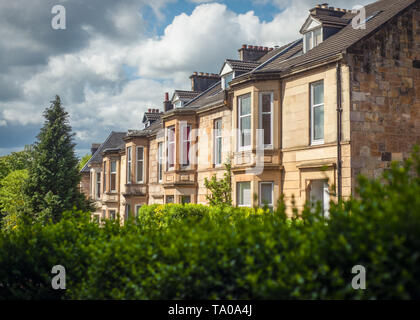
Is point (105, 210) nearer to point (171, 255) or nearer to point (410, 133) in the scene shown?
point (410, 133)

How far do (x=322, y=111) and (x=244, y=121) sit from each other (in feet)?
13.9

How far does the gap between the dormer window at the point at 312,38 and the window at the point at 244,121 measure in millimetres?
3535

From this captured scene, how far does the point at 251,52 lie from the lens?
99.6 ft

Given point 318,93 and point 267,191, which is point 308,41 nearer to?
point 318,93

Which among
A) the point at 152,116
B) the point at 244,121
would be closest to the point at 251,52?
the point at 244,121

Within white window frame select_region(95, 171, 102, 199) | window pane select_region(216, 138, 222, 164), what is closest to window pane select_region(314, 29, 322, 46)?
window pane select_region(216, 138, 222, 164)

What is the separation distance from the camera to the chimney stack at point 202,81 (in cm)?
3525

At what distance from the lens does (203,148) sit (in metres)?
26.8

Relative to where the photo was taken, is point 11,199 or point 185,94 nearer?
point 185,94

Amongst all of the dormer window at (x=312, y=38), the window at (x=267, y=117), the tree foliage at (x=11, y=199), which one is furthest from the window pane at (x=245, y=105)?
the tree foliage at (x=11, y=199)

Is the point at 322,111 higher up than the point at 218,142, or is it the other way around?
the point at 322,111

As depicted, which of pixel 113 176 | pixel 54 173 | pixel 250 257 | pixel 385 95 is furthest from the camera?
pixel 113 176

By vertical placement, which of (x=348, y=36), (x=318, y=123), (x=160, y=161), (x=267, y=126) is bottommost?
(x=160, y=161)

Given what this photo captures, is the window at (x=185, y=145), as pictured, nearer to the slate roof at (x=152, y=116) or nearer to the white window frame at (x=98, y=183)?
the slate roof at (x=152, y=116)
